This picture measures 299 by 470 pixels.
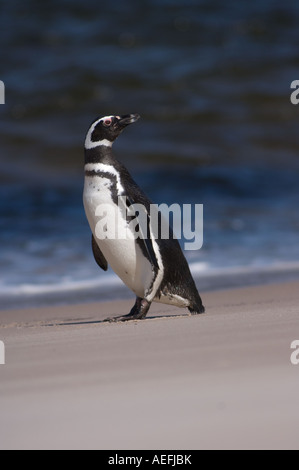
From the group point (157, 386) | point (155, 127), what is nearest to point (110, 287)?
point (157, 386)

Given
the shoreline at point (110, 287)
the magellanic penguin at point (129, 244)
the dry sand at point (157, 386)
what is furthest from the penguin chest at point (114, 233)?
the shoreline at point (110, 287)

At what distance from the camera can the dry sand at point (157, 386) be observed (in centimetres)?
202

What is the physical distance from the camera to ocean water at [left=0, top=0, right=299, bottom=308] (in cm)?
759

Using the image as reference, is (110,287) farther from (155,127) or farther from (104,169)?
(155,127)

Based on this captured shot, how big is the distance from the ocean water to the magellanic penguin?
1600 mm

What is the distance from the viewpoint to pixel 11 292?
642 centimetres

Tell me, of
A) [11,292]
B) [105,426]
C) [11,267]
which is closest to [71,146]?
[11,267]

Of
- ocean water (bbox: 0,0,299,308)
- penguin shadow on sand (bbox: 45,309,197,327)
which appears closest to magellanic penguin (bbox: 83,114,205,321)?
penguin shadow on sand (bbox: 45,309,197,327)

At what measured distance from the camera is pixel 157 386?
2.42m

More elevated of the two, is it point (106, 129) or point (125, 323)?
point (106, 129)

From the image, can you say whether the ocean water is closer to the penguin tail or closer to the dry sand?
the penguin tail

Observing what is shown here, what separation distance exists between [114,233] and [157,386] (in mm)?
2005

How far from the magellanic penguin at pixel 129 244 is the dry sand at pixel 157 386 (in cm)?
74
